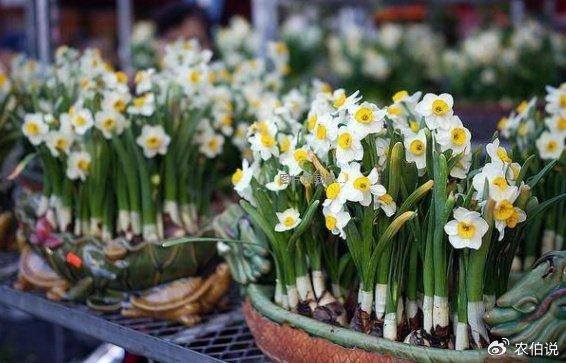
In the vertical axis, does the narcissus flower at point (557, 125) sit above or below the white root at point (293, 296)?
above

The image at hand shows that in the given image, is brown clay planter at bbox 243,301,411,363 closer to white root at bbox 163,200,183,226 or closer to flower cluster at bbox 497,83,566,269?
white root at bbox 163,200,183,226

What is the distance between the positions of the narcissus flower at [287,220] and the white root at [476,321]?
318 millimetres

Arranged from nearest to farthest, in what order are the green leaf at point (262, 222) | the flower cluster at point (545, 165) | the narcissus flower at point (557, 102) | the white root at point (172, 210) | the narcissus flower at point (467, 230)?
the narcissus flower at point (467, 230) < the green leaf at point (262, 222) < the flower cluster at point (545, 165) < the narcissus flower at point (557, 102) < the white root at point (172, 210)

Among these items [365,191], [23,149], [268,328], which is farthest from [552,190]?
[23,149]

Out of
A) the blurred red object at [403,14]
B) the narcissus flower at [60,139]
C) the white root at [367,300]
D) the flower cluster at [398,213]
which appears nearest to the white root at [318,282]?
the flower cluster at [398,213]

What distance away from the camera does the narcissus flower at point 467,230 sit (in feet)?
3.66

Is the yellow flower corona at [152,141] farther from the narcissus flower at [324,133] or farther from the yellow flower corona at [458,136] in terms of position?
the yellow flower corona at [458,136]

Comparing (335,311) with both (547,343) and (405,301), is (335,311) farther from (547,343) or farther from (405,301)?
(547,343)

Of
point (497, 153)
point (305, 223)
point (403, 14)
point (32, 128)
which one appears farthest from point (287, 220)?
point (403, 14)

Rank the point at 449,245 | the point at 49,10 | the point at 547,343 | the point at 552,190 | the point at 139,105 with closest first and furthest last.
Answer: the point at 547,343, the point at 449,245, the point at 552,190, the point at 139,105, the point at 49,10

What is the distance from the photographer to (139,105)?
5.43ft

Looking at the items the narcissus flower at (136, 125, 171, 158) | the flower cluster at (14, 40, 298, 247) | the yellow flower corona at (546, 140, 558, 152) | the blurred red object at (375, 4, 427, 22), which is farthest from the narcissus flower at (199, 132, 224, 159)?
the blurred red object at (375, 4, 427, 22)

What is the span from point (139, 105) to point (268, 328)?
607 millimetres

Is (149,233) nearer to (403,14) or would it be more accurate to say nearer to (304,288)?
(304,288)
